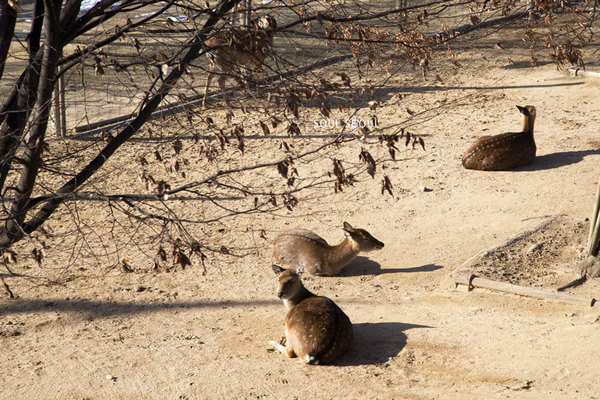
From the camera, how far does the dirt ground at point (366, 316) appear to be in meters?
5.86

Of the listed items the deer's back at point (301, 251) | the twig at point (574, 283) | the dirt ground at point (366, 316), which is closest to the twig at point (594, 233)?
the twig at point (574, 283)

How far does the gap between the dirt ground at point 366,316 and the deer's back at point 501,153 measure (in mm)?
166

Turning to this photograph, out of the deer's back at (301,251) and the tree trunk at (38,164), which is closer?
the tree trunk at (38,164)

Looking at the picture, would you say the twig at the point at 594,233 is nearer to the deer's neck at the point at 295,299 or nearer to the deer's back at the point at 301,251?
the deer's back at the point at 301,251

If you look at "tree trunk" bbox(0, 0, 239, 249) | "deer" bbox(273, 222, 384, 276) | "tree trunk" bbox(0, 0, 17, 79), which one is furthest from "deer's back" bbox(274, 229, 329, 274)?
"tree trunk" bbox(0, 0, 17, 79)

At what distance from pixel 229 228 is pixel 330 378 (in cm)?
385

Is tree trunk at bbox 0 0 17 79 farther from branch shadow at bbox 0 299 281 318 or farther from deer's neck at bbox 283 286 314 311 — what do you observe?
deer's neck at bbox 283 286 314 311

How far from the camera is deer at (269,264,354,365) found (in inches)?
242

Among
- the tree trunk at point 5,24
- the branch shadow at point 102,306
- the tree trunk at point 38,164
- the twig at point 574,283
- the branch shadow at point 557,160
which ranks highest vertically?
the tree trunk at point 5,24

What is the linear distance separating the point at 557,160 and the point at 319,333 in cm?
624

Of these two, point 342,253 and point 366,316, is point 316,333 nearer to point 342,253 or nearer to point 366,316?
point 366,316

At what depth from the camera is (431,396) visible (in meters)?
5.55

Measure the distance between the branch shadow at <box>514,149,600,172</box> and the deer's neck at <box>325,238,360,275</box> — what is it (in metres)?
3.75

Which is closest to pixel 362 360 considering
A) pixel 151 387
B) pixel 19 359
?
pixel 151 387
